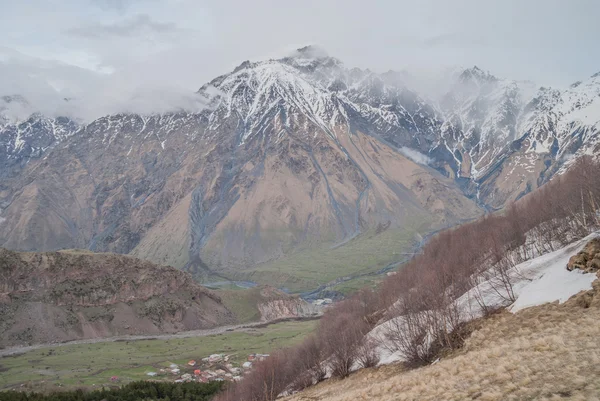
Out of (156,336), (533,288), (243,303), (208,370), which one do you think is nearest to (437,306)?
(533,288)

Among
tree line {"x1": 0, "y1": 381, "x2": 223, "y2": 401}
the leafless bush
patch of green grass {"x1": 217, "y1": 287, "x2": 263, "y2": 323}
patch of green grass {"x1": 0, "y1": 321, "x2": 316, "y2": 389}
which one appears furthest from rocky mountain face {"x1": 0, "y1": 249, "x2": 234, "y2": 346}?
the leafless bush

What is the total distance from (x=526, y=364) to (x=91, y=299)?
14723 centimetres

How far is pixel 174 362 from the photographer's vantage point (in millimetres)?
101625

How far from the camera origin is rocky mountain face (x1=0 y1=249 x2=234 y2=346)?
12744cm

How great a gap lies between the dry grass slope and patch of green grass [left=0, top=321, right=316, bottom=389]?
71113 millimetres

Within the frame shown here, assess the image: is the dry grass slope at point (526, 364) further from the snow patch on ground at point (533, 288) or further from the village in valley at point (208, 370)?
the village in valley at point (208, 370)

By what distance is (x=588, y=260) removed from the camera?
29.1 m

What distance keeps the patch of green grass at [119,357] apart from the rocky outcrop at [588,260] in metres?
77.7

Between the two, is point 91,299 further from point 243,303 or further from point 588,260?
point 588,260

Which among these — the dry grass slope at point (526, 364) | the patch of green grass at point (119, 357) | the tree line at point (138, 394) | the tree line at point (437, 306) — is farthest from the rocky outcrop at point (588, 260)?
A: the patch of green grass at point (119, 357)

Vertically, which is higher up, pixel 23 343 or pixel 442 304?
pixel 23 343

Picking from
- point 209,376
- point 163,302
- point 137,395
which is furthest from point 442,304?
point 163,302

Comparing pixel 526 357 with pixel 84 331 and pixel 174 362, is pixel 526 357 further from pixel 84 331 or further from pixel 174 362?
pixel 84 331

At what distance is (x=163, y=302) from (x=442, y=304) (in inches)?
5386
